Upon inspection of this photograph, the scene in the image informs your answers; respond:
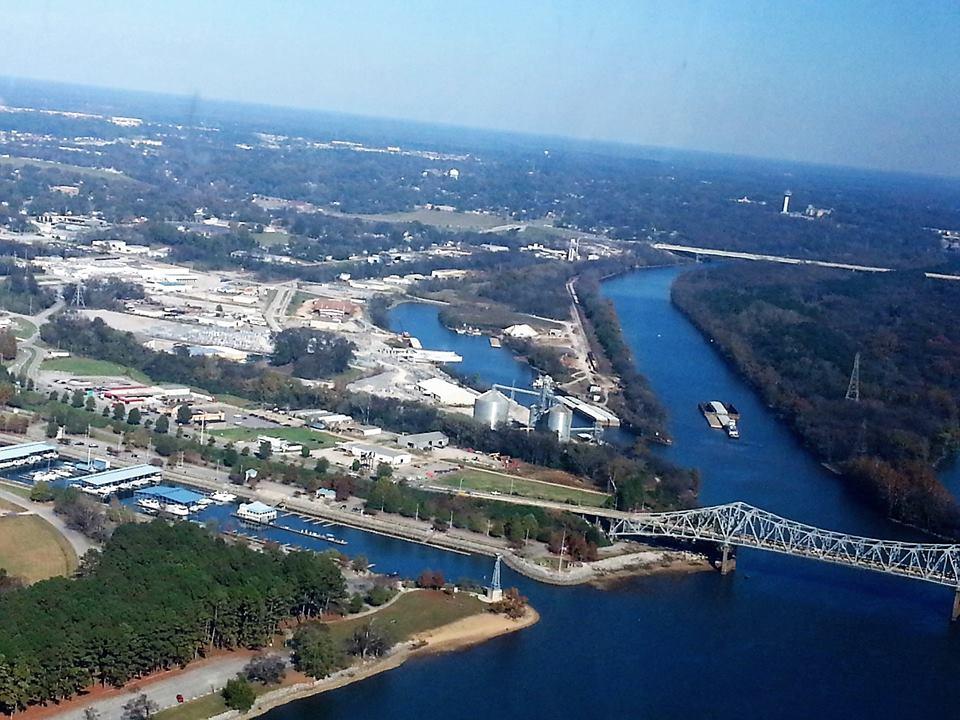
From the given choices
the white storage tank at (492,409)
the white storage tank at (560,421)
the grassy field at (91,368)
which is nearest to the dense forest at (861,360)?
the white storage tank at (560,421)

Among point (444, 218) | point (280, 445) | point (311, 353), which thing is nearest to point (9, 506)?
point (280, 445)

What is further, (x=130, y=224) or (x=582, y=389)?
(x=130, y=224)

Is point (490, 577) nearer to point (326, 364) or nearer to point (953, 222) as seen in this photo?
point (326, 364)

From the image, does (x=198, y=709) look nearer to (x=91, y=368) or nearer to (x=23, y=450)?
(x=23, y=450)

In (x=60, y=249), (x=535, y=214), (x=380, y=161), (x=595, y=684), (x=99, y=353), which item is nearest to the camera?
(x=595, y=684)

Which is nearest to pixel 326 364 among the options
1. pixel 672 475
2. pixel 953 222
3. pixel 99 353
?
pixel 99 353

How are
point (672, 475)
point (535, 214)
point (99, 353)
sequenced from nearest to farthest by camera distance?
point (672, 475)
point (99, 353)
point (535, 214)

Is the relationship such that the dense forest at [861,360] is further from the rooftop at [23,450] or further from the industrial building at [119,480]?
the rooftop at [23,450]

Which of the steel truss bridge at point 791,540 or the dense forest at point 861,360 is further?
the dense forest at point 861,360
